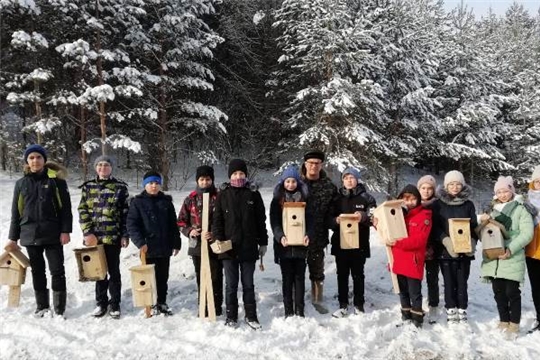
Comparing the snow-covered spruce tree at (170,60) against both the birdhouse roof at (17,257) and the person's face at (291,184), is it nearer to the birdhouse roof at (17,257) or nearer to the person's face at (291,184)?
the birdhouse roof at (17,257)

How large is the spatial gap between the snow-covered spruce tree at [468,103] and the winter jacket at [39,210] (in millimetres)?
17974

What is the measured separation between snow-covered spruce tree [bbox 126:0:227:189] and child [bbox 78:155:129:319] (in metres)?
7.88

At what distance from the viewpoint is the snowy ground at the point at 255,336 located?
4809mm

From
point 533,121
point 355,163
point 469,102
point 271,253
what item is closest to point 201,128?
point 355,163

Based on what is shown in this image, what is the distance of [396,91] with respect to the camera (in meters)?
18.3

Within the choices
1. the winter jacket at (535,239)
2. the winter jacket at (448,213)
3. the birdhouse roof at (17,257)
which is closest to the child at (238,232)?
the winter jacket at (448,213)

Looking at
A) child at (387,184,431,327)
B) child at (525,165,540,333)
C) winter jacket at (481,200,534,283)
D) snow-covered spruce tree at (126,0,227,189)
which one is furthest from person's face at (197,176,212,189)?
snow-covered spruce tree at (126,0,227,189)

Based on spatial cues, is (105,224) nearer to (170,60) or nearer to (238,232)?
(238,232)

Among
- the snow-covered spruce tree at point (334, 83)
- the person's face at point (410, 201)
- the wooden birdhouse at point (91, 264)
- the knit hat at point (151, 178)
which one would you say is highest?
the snow-covered spruce tree at point (334, 83)

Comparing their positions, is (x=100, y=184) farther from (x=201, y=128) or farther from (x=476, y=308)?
(x=201, y=128)

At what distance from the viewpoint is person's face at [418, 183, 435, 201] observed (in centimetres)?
600

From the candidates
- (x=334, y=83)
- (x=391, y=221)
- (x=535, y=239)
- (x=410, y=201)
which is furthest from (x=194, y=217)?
(x=334, y=83)

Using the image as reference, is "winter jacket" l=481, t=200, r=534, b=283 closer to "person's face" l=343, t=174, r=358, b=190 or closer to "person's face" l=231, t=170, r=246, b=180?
"person's face" l=343, t=174, r=358, b=190

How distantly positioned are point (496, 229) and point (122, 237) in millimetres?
5005
